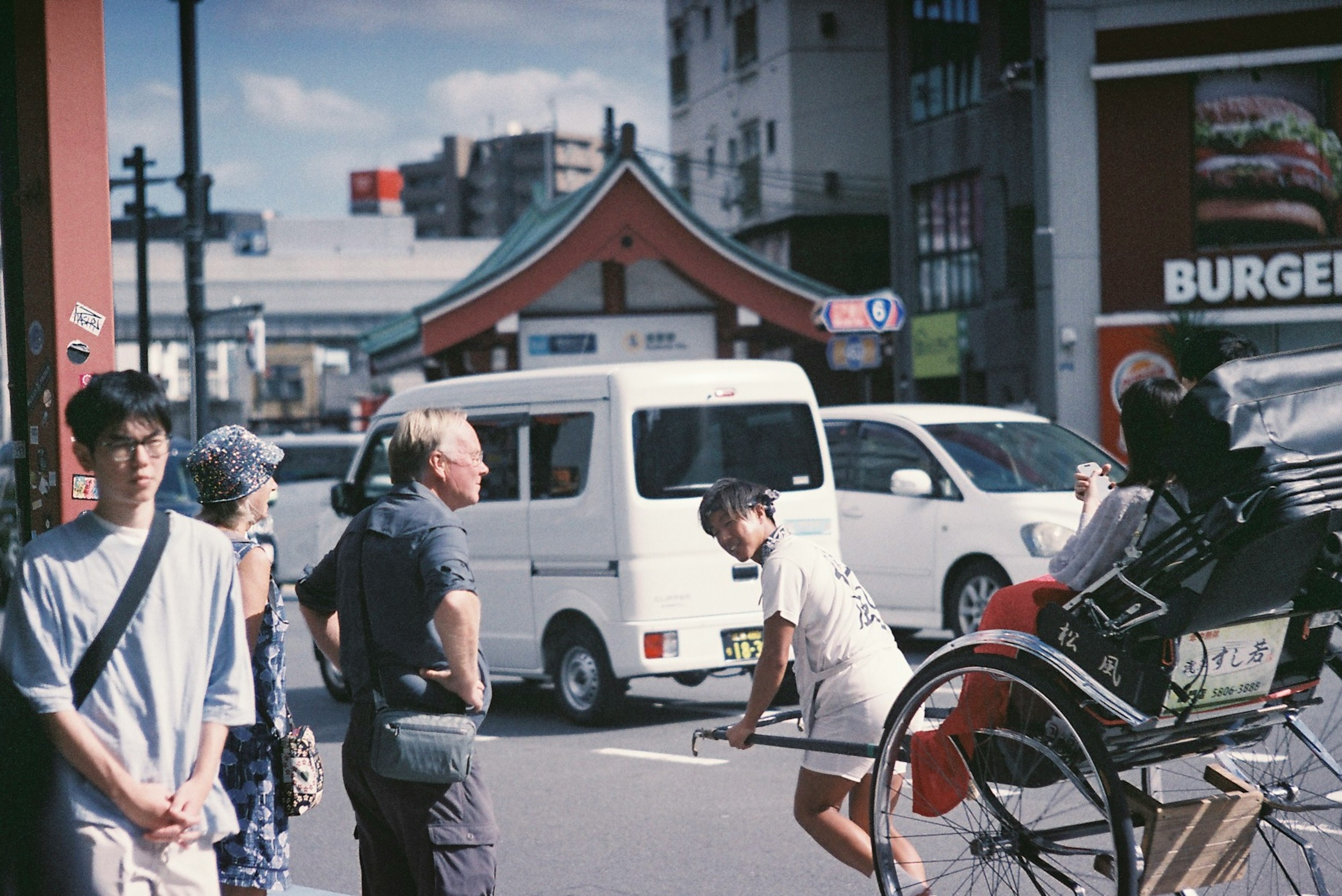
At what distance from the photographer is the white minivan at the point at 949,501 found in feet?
35.6

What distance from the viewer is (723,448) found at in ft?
30.6

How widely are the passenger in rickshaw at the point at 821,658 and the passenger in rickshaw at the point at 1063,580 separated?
0.62ft

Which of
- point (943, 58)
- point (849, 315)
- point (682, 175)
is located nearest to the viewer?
point (849, 315)

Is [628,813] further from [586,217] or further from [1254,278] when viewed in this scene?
[1254,278]

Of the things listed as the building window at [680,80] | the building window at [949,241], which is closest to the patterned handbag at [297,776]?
the building window at [949,241]

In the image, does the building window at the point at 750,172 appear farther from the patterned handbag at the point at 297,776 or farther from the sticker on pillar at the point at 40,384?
the patterned handbag at the point at 297,776

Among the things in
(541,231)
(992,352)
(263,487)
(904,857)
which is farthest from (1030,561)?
(992,352)

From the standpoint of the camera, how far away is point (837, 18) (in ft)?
127

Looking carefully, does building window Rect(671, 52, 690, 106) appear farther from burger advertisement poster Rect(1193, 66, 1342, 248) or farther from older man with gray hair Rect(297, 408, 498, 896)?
older man with gray hair Rect(297, 408, 498, 896)

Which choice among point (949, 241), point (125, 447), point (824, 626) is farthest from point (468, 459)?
point (949, 241)

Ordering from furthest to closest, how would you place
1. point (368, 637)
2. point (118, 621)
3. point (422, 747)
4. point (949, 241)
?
1. point (949, 241)
2. point (368, 637)
3. point (422, 747)
4. point (118, 621)

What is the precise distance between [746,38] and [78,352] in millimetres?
38000

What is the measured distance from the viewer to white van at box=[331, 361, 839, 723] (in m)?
9.02

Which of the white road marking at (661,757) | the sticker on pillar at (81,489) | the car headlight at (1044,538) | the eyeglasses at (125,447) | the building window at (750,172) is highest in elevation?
the building window at (750,172)
